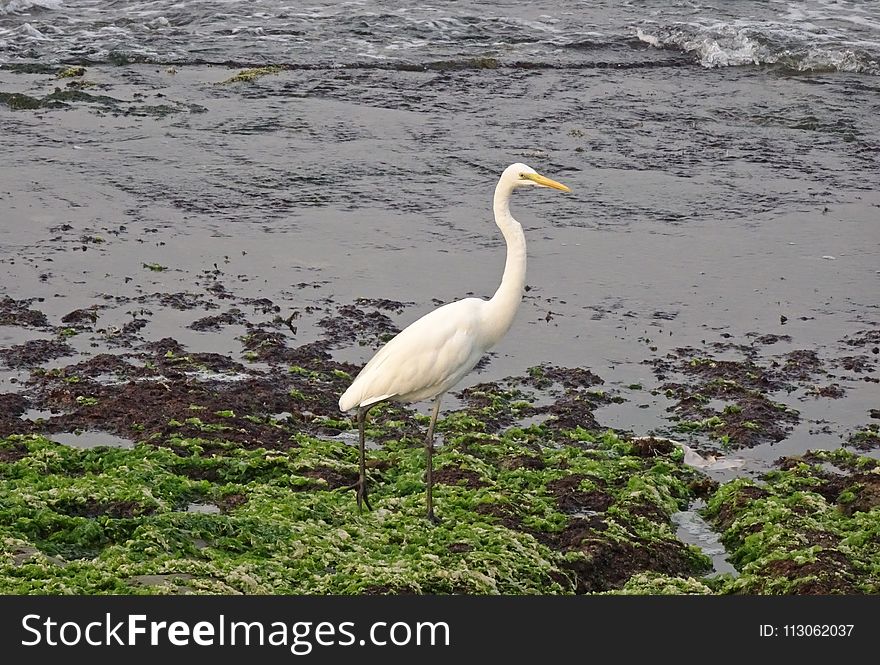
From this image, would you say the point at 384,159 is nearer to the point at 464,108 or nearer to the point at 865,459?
the point at 464,108

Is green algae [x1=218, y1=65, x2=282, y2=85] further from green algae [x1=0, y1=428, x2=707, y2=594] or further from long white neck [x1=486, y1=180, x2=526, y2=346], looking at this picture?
long white neck [x1=486, y1=180, x2=526, y2=346]

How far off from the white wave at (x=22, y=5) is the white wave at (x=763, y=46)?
12742mm

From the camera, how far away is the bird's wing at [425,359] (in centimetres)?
Result: 832

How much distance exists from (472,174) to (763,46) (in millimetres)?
10323

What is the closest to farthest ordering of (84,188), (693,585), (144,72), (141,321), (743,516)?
(693,585) → (743,516) → (141,321) → (84,188) → (144,72)

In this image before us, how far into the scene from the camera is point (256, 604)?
249 inches

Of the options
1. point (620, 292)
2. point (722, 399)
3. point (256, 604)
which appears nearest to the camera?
point (256, 604)

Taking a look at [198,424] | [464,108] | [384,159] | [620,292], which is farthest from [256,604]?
[464,108]

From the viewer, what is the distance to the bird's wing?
27.3 feet

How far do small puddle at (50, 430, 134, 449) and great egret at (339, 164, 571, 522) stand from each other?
1.79m

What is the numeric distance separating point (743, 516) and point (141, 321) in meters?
5.87

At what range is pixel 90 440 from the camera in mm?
9219

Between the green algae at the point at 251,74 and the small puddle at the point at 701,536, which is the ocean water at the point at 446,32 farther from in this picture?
the small puddle at the point at 701,536

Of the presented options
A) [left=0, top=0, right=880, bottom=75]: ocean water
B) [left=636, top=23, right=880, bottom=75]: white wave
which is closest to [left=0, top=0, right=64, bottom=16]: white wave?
[left=0, top=0, right=880, bottom=75]: ocean water
